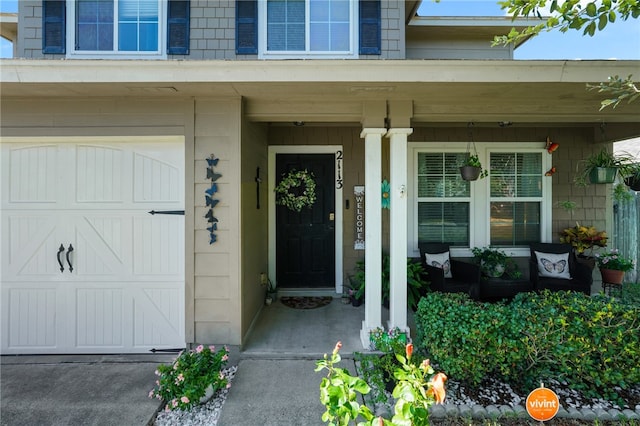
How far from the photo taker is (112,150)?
3.07 meters

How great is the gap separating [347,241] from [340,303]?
33.9 inches

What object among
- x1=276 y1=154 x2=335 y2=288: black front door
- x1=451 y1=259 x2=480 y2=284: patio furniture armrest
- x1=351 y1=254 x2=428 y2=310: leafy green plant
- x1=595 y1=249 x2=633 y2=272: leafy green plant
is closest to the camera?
x1=351 y1=254 x2=428 y2=310: leafy green plant

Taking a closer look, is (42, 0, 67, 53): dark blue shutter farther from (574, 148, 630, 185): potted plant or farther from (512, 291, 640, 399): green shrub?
(574, 148, 630, 185): potted plant

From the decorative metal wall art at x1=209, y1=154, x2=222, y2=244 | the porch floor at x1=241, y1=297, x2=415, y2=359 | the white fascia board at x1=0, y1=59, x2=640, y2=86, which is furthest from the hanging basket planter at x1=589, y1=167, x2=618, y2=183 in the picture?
the decorative metal wall art at x1=209, y1=154, x2=222, y2=244

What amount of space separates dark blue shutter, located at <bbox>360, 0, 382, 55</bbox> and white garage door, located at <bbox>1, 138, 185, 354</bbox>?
2.26 meters

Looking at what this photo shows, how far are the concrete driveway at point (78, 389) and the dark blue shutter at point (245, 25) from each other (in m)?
3.18

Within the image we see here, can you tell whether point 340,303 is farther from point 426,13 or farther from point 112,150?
point 426,13

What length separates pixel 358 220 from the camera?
185 inches

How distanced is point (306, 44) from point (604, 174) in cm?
367

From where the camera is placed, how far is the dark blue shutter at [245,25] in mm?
3557

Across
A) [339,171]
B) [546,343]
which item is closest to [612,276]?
[546,343]

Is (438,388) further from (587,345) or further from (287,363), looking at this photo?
(287,363)

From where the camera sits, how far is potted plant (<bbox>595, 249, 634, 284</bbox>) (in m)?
4.40

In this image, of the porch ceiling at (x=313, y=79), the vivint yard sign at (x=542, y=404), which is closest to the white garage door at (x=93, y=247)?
the porch ceiling at (x=313, y=79)
